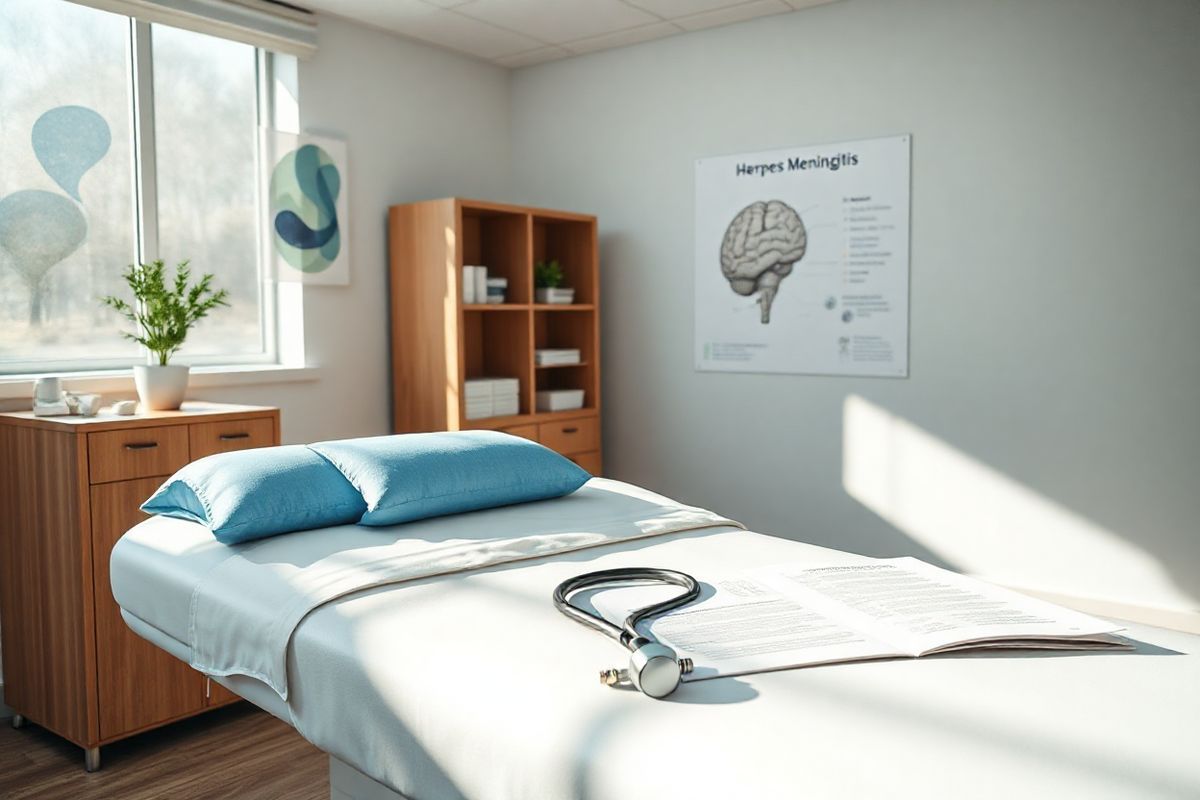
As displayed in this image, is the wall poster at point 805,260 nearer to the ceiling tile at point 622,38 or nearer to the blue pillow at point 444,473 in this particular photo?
the ceiling tile at point 622,38

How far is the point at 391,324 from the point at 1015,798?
10.9ft

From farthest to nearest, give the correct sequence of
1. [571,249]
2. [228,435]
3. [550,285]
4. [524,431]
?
[571,249], [550,285], [524,431], [228,435]

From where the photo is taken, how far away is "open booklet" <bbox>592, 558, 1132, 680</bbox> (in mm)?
1193

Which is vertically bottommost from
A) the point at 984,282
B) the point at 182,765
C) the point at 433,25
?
the point at 182,765

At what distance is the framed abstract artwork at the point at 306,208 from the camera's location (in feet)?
11.3

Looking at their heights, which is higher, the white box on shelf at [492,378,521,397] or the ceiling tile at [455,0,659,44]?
the ceiling tile at [455,0,659,44]

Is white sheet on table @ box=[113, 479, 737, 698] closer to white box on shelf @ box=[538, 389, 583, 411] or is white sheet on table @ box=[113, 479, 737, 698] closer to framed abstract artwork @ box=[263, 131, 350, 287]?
framed abstract artwork @ box=[263, 131, 350, 287]

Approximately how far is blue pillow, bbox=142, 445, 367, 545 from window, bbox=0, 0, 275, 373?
1.32 m

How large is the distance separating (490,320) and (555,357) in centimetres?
34

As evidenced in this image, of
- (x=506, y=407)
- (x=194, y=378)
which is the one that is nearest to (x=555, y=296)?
(x=506, y=407)

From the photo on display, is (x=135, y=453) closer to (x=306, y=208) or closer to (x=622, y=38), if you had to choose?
(x=306, y=208)

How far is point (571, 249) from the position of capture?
13.8ft

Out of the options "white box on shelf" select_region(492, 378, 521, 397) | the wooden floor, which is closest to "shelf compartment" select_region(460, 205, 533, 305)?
"white box on shelf" select_region(492, 378, 521, 397)

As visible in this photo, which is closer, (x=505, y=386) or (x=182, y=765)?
(x=182, y=765)
